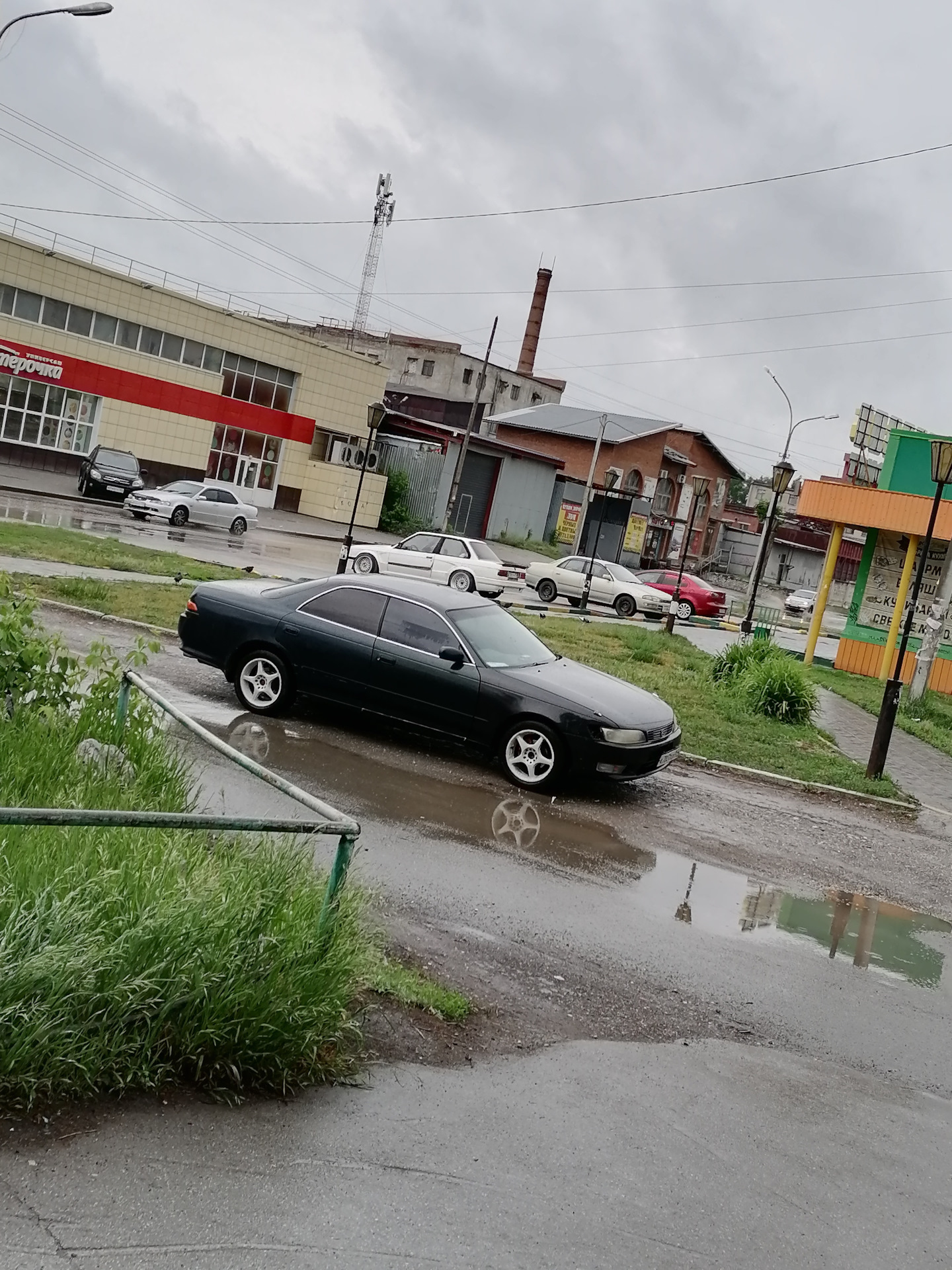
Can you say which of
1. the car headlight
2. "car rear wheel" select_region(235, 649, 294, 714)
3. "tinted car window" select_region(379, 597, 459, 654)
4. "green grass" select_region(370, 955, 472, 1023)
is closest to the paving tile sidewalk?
the car headlight

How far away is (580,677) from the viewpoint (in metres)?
11.1

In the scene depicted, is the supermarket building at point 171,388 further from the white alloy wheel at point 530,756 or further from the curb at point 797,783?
the white alloy wheel at point 530,756

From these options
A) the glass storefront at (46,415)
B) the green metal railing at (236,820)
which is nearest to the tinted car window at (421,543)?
the glass storefront at (46,415)

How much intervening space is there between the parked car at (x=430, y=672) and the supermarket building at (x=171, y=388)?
33.1 m

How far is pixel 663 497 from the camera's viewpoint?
2744 inches

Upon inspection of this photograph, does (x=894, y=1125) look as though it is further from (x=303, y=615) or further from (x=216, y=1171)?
(x=303, y=615)

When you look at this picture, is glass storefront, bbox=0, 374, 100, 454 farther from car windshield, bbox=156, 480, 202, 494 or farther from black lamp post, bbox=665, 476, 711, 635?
black lamp post, bbox=665, 476, 711, 635

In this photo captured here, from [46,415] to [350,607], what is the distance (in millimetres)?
34404

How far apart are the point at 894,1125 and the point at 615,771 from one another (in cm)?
511

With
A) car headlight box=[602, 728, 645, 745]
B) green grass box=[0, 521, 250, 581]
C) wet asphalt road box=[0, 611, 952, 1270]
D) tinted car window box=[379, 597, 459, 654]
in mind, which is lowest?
wet asphalt road box=[0, 611, 952, 1270]

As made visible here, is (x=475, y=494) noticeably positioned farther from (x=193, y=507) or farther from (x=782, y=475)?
A: (x=782, y=475)

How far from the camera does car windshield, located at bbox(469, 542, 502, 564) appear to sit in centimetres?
3199

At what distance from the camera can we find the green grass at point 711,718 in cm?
1328

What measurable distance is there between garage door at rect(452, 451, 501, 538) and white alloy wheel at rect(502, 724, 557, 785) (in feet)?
152
